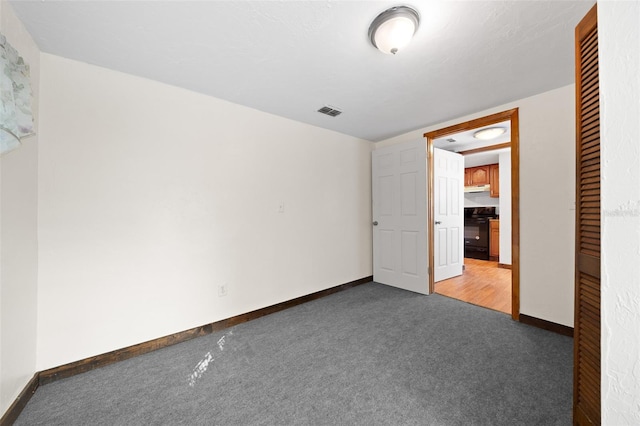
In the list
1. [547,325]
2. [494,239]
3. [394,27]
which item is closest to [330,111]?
[394,27]

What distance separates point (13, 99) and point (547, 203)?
3917 millimetres

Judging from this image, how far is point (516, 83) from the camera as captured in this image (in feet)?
7.06

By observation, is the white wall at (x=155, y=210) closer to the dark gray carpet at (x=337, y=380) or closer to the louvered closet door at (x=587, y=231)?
the dark gray carpet at (x=337, y=380)

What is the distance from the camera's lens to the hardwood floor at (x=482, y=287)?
2965 mm

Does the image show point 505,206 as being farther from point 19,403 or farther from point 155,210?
point 19,403

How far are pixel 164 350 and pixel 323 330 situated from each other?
4.43 ft

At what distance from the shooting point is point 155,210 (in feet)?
6.81

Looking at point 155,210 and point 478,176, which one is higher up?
point 478,176

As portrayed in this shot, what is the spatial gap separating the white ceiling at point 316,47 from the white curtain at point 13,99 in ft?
1.02

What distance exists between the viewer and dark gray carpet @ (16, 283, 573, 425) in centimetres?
136

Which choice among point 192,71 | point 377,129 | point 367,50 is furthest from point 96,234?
point 377,129

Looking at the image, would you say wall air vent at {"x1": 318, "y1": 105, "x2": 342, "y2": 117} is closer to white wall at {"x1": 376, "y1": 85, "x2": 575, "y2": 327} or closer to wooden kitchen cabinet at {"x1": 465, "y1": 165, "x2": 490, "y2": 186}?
white wall at {"x1": 376, "y1": 85, "x2": 575, "y2": 327}

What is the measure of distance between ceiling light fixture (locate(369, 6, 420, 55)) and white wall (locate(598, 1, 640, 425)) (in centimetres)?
79

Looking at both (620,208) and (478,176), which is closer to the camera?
(620,208)
